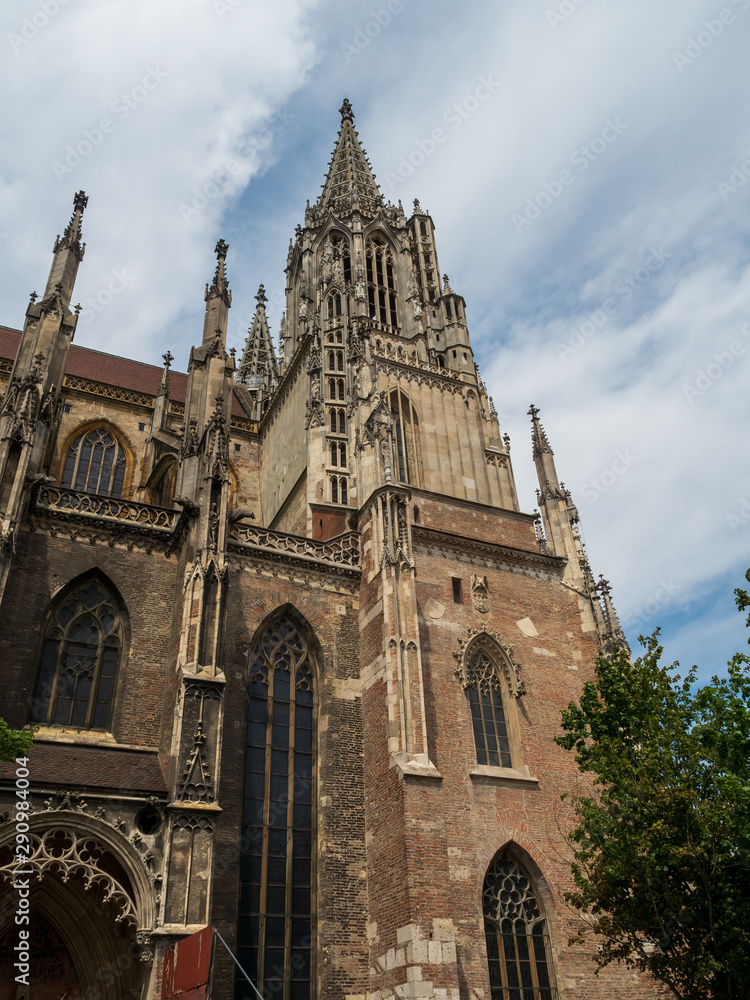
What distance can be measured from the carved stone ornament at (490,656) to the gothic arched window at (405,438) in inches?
252

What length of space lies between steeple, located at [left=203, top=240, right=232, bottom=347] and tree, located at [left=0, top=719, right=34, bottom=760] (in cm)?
1218

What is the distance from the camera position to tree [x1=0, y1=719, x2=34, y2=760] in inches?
406

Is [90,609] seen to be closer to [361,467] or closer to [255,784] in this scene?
[255,784]

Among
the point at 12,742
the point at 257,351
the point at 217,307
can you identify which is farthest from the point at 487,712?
the point at 257,351

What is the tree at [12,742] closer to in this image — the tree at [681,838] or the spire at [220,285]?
the tree at [681,838]

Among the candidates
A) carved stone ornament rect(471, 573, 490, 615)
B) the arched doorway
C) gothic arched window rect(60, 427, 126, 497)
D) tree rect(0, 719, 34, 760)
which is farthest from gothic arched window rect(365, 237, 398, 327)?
tree rect(0, 719, 34, 760)

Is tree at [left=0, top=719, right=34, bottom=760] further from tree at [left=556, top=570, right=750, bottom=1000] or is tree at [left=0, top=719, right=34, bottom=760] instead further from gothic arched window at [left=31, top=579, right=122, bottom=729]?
tree at [left=556, top=570, right=750, bottom=1000]

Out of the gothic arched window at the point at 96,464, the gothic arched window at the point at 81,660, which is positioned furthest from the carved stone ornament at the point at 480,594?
the gothic arched window at the point at 96,464

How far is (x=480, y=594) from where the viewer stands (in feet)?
64.8

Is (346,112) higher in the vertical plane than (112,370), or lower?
higher

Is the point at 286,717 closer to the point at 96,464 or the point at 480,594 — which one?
the point at 480,594

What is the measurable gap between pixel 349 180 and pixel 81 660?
84.9ft

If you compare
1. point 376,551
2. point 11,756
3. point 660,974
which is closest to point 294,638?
point 376,551

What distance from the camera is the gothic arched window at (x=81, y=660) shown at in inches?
585
